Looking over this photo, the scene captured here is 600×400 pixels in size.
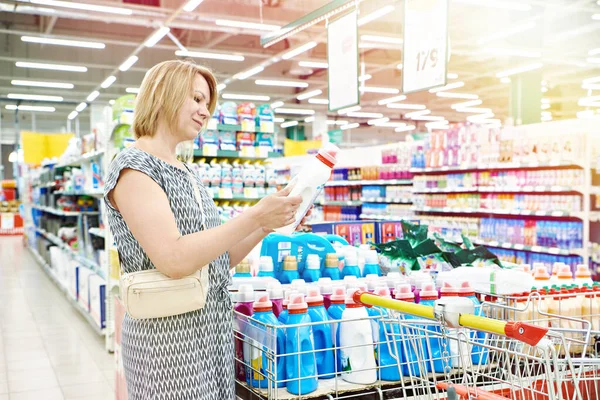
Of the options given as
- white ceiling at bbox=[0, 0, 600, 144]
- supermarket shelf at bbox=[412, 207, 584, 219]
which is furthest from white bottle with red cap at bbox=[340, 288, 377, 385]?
white ceiling at bbox=[0, 0, 600, 144]

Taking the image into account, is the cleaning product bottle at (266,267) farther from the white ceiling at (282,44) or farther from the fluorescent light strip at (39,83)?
the fluorescent light strip at (39,83)

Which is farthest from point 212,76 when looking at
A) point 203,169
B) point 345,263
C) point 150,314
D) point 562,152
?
point 562,152

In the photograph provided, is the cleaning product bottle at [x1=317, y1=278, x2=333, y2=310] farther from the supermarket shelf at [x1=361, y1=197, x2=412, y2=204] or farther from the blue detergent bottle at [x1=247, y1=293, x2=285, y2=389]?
Answer: the supermarket shelf at [x1=361, y1=197, x2=412, y2=204]

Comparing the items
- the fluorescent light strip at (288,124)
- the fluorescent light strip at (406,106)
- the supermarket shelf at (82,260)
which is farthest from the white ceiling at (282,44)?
the supermarket shelf at (82,260)

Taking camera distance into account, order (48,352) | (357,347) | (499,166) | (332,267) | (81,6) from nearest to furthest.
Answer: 1. (357,347)
2. (332,267)
3. (48,352)
4. (499,166)
5. (81,6)

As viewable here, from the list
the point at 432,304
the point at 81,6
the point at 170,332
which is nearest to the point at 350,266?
the point at 432,304

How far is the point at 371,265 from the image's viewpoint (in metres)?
2.58

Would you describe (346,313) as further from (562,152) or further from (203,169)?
(562,152)

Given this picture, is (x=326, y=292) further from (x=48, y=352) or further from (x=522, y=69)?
(x=522, y=69)

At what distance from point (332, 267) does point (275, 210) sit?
1022 millimetres

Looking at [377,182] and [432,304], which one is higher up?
[377,182]

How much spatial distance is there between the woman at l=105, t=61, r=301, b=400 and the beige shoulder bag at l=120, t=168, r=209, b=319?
0.05 m

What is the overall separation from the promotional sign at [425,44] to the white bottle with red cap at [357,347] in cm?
390

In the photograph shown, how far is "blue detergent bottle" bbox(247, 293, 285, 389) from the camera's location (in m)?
1.78
